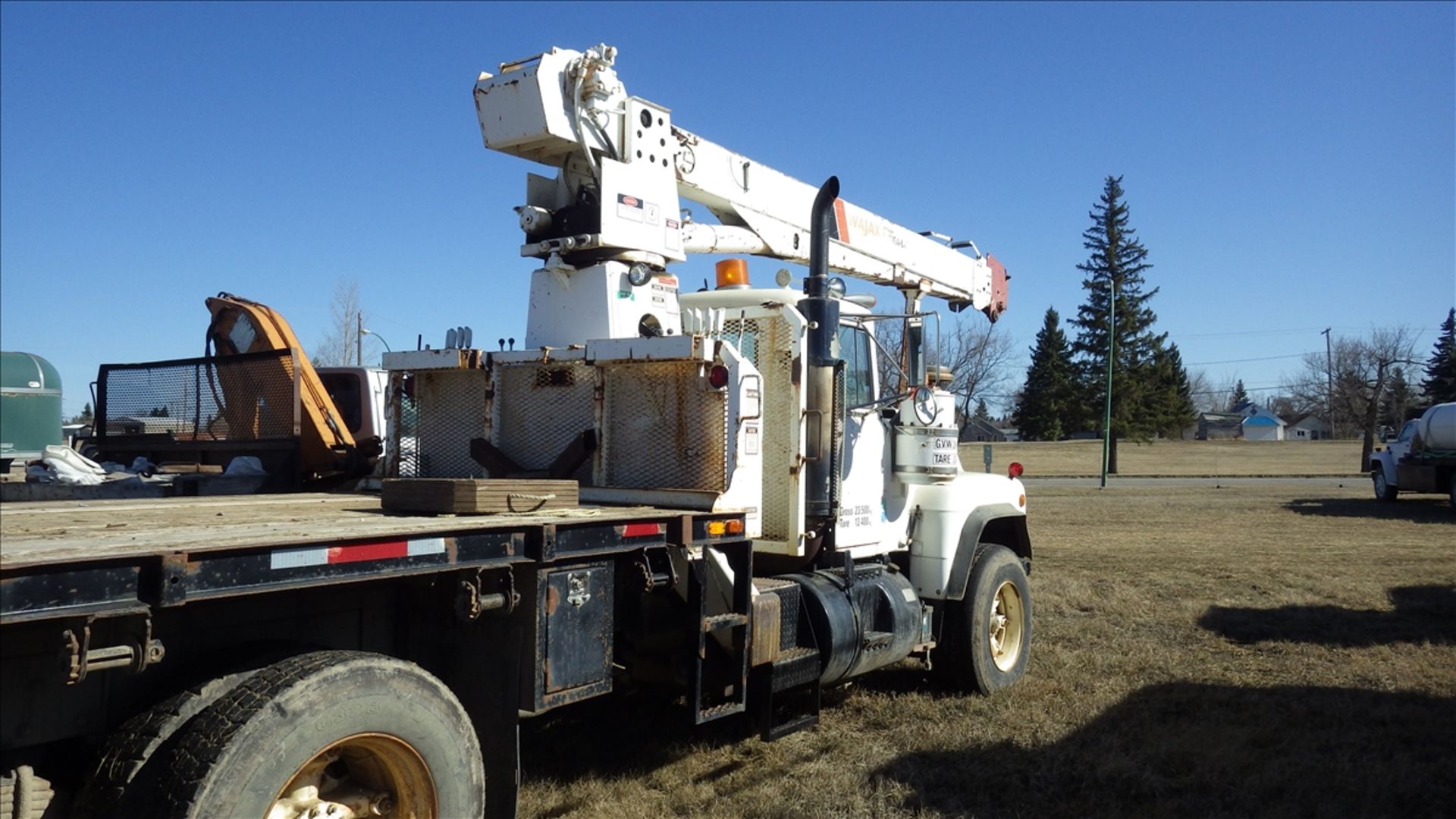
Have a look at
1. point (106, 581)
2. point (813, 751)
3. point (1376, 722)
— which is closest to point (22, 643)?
point (106, 581)

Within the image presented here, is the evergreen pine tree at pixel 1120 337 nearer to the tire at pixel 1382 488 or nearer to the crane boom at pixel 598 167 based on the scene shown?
the tire at pixel 1382 488

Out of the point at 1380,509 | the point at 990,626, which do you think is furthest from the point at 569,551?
the point at 1380,509

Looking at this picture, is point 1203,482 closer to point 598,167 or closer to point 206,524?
point 598,167

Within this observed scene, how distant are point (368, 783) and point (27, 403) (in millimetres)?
17984

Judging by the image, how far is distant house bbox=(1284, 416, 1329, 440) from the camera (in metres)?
114

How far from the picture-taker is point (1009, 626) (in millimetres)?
8094

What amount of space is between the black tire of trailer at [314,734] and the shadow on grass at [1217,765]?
2472mm

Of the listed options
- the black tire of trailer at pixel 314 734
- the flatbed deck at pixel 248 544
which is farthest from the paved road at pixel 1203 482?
the black tire of trailer at pixel 314 734

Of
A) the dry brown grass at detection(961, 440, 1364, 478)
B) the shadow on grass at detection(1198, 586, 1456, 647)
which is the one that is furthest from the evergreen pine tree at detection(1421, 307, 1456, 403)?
the shadow on grass at detection(1198, 586, 1456, 647)

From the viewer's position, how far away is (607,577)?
4.59 meters

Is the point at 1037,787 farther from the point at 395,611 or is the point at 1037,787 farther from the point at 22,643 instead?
the point at 22,643

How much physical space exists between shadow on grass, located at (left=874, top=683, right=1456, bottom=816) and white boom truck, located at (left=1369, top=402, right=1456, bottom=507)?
67.1 feet

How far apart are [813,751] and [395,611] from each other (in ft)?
9.52

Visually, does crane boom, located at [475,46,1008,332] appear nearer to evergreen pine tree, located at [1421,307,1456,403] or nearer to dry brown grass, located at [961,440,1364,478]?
dry brown grass, located at [961,440,1364,478]
